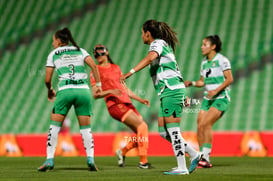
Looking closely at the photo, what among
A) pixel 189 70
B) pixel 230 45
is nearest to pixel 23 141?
pixel 189 70

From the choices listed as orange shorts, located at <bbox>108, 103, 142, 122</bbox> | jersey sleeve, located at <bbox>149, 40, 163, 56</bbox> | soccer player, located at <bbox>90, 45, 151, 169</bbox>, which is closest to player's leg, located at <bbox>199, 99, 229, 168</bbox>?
soccer player, located at <bbox>90, 45, 151, 169</bbox>

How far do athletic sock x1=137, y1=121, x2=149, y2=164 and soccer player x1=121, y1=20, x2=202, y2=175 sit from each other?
1860mm

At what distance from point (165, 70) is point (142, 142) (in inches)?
89.8

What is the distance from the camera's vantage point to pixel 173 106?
8.16 metres

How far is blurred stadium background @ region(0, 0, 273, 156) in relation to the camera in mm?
19078

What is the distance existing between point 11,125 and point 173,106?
12.7 m

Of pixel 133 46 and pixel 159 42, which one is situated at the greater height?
pixel 133 46

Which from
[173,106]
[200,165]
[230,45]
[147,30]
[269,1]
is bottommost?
[200,165]

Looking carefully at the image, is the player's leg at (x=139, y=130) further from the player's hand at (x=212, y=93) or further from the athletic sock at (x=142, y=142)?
the player's hand at (x=212, y=93)

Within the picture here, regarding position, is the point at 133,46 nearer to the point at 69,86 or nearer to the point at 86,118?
the point at 86,118

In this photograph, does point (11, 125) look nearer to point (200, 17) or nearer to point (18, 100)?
point (18, 100)

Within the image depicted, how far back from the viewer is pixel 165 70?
829 cm

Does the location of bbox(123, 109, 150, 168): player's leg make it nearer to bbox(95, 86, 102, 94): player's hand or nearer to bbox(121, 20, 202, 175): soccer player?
bbox(95, 86, 102, 94): player's hand

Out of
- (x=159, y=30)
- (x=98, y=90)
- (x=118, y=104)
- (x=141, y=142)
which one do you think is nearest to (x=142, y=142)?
(x=141, y=142)
